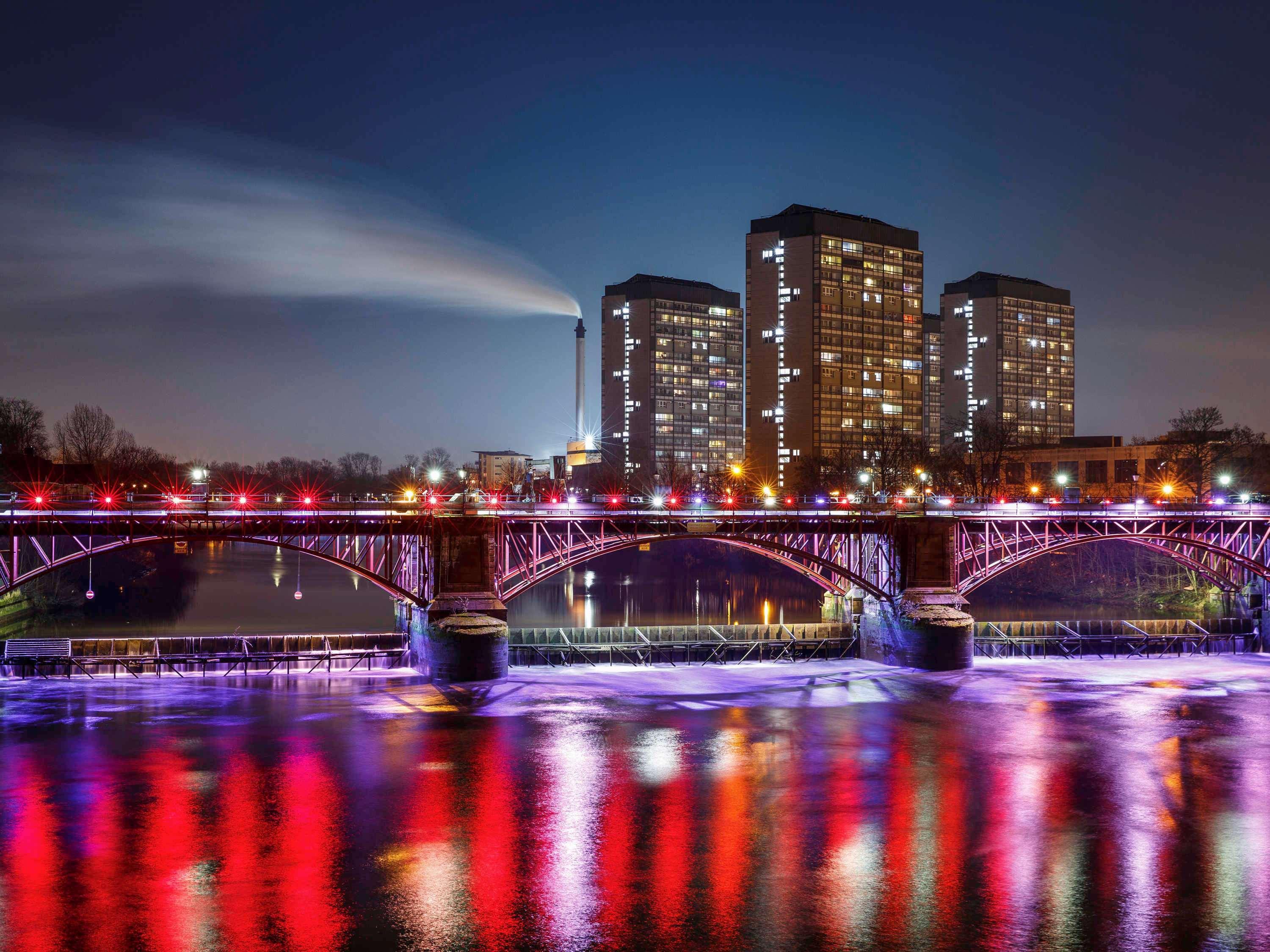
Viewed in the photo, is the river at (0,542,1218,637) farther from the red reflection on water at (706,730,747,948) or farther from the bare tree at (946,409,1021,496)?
the red reflection on water at (706,730,747,948)

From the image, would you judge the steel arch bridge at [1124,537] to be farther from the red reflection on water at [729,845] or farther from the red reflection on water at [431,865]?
the red reflection on water at [431,865]

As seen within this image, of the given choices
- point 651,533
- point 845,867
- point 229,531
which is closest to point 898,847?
point 845,867

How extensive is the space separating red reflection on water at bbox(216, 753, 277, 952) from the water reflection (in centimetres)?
11

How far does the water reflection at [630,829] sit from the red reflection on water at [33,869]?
91 millimetres

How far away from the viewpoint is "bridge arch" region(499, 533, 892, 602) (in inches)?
2431

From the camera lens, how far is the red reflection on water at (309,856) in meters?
25.1

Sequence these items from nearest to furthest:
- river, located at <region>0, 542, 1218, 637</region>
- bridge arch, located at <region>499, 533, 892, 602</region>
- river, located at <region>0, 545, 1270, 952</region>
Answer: river, located at <region>0, 545, 1270, 952</region>, bridge arch, located at <region>499, 533, 892, 602</region>, river, located at <region>0, 542, 1218, 637</region>

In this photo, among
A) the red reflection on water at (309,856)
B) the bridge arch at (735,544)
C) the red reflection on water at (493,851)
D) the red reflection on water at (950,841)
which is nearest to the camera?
the red reflection on water at (309,856)

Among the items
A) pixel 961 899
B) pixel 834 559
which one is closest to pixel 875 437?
pixel 834 559

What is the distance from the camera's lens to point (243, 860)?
29844 millimetres

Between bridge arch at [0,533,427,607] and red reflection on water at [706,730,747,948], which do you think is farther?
bridge arch at [0,533,427,607]

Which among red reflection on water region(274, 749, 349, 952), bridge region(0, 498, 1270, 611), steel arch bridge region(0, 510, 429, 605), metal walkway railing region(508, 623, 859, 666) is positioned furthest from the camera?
metal walkway railing region(508, 623, 859, 666)

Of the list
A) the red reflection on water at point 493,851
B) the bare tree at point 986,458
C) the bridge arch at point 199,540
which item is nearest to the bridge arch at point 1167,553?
the bridge arch at point 199,540

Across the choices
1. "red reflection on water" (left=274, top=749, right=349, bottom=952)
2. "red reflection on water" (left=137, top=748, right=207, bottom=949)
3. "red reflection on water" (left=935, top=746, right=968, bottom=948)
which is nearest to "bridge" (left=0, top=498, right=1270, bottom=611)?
"red reflection on water" (left=137, top=748, right=207, bottom=949)
